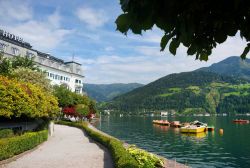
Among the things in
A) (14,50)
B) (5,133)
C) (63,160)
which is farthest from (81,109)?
(63,160)

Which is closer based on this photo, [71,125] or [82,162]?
[82,162]

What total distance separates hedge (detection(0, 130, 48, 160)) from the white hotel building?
154 ft

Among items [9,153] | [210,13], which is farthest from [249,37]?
[9,153]

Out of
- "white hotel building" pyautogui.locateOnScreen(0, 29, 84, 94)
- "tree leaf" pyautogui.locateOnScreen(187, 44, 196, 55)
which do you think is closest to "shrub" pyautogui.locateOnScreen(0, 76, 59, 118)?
"tree leaf" pyautogui.locateOnScreen(187, 44, 196, 55)

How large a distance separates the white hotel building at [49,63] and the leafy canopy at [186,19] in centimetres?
7856

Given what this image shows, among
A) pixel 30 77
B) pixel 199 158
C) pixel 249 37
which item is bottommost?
pixel 199 158

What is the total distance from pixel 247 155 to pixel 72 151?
95.4 ft

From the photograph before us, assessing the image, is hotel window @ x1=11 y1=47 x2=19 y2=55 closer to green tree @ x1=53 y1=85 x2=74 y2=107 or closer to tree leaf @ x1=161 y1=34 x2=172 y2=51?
green tree @ x1=53 y1=85 x2=74 y2=107

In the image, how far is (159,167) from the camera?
26031 millimetres

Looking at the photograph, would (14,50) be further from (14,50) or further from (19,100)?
(19,100)

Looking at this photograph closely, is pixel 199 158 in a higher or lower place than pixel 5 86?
lower

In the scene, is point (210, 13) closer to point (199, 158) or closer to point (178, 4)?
point (178, 4)

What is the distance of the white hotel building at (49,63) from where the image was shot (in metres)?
90.2

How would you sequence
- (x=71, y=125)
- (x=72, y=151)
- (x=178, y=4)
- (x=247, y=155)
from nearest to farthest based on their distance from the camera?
(x=178, y=4), (x=72, y=151), (x=247, y=155), (x=71, y=125)
